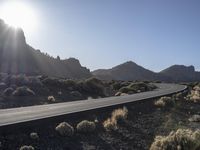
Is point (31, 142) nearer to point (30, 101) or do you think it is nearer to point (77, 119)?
point (77, 119)

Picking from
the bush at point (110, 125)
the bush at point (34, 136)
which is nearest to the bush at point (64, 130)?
the bush at point (34, 136)

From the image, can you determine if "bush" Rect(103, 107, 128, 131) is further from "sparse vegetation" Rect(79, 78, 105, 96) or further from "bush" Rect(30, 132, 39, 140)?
"sparse vegetation" Rect(79, 78, 105, 96)

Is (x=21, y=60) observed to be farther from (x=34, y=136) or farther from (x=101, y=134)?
(x=34, y=136)

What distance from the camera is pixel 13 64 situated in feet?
384

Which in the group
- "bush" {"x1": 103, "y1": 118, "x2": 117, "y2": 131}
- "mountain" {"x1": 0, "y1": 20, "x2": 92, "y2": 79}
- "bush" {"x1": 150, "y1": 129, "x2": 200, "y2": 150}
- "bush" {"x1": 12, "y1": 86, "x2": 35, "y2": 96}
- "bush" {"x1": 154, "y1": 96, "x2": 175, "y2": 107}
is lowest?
"bush" {"x1": 150, "y1": 129, "x2": 200, "y2": 150}

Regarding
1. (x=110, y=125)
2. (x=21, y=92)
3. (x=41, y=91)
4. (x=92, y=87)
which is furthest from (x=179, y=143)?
(x=92, y=87)

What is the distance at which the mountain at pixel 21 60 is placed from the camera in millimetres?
116688

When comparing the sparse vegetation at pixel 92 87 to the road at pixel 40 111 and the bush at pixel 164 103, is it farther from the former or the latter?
the road at pixel 40 111

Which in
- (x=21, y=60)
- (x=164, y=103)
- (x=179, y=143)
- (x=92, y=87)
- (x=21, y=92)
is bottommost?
(x=179, y=143)

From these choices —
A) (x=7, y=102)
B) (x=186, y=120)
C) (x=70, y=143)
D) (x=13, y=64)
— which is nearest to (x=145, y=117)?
(x=186, y=120)

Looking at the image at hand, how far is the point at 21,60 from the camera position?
128 m

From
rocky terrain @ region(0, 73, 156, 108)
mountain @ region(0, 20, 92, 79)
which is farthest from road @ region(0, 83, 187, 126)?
mountain @ region(0, 20, 92, 79)

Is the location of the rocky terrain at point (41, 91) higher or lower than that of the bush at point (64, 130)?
higher

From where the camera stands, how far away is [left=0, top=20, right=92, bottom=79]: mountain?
11669 centimetres
